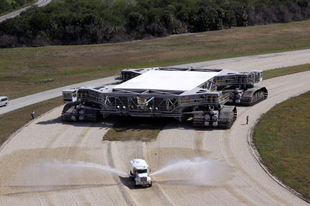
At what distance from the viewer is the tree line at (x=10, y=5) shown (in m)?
172

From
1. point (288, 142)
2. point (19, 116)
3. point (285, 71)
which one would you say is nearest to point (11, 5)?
point (285, 71)

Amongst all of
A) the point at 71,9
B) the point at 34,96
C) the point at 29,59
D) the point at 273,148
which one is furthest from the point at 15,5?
the point at 273,148

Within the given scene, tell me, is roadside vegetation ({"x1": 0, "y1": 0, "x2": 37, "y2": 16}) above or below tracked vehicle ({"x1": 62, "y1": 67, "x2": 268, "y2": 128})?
above

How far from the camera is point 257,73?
71938 millimetres

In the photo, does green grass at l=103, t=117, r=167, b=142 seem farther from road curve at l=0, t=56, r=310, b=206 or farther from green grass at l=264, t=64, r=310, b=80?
green grass at l=264, t=64, r=310, b=80

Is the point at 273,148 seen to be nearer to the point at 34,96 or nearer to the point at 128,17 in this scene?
the point at 34,96

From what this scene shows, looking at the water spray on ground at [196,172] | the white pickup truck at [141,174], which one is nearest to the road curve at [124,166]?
the water spray on ground at [196,172]

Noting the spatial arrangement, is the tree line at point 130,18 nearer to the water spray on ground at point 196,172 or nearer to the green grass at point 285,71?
the green grass at point 285,71

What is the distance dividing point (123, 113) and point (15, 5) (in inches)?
5508

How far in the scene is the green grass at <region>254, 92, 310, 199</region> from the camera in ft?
141

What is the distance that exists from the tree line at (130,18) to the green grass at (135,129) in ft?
230

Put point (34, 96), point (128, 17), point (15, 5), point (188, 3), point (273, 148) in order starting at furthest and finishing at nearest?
point (15, 5)
point (188, 3)
point (128, 17)
point (34, 96)
point (273, 148)

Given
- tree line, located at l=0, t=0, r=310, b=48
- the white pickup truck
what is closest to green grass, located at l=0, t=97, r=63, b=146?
the white pickup truck

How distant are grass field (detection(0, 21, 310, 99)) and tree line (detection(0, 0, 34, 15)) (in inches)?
2348
